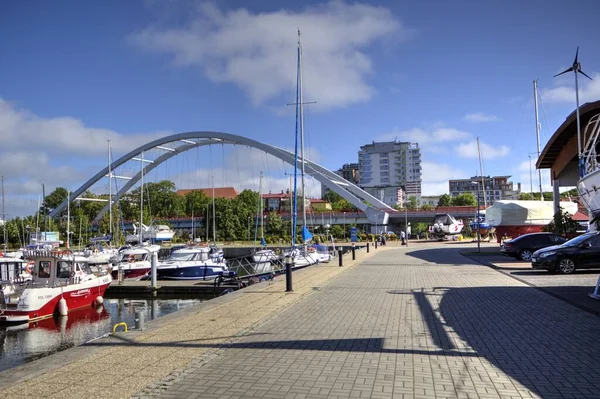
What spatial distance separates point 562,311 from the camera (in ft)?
36.6

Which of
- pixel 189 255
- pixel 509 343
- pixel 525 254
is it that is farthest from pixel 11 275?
pixel 525 254

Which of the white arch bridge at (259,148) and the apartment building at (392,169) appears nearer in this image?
the white arch bridge at (259,148)

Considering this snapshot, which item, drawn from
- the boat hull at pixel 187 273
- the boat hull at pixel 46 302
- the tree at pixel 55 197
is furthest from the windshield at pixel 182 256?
the tree at pixel 55 197

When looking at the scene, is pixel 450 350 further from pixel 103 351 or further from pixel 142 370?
pixel 103 351

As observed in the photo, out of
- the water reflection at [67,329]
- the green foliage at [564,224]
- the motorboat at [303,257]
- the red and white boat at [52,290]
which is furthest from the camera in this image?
the motorboat at [303,257]

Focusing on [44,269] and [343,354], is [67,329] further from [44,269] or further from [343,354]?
[343,354]

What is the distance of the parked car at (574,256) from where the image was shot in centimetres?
1817

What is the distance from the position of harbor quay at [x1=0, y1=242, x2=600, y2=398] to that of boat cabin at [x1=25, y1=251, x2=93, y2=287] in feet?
43.1

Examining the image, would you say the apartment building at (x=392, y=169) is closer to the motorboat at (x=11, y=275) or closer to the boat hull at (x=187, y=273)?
the boat hull at (x=187, y=273)

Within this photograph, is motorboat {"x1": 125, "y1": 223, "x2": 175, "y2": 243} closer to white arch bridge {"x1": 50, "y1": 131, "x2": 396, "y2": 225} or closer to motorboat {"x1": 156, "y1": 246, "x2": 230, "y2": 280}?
white arch bridge {"x1": 50, "y1": 131, "x2": 396, "y2": 225}

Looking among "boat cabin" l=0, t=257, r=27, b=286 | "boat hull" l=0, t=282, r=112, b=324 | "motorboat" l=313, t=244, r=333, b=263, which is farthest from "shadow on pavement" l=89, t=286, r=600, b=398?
"motorboat" l=313, t=244, r=333, b=263

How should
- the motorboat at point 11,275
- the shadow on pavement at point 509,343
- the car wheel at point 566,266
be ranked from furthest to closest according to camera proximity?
the motorboat at point 11,275, the car wheel at point 566,266, the shadow on pavement at point 509,343

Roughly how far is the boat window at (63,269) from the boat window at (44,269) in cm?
47

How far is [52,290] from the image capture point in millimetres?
21688
